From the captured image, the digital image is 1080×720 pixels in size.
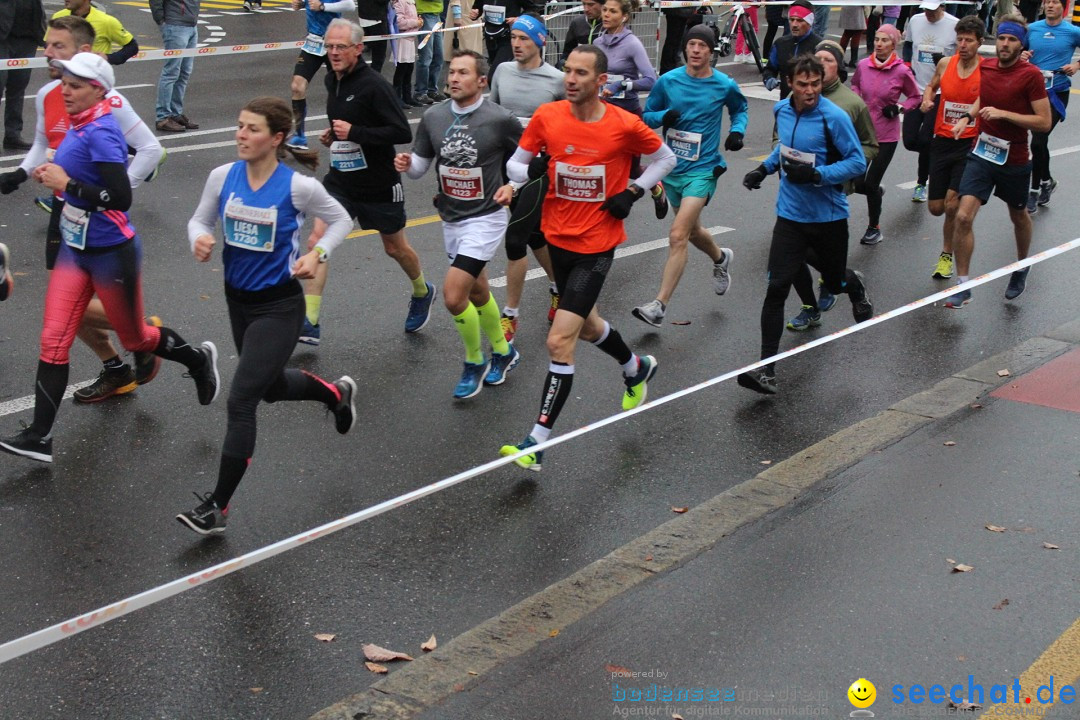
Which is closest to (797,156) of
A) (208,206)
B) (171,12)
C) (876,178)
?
(876,178)

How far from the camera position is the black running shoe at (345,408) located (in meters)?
6.24

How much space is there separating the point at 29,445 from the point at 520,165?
2694 millimetres

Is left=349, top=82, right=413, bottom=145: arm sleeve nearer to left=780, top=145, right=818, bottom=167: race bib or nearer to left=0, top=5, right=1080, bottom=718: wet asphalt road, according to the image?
left=0, top=5, right=1080, bottom=718: wet asphalt road

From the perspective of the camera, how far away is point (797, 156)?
7344 millimetres

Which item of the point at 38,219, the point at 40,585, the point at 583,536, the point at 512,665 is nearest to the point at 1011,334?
the point at 583,536

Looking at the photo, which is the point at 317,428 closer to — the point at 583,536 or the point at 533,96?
the point at 583,536

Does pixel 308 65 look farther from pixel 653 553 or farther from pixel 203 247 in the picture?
pixel 653 553

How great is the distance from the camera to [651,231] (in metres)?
10.8

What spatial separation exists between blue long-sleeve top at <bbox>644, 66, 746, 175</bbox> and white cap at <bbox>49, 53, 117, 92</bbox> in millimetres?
3712

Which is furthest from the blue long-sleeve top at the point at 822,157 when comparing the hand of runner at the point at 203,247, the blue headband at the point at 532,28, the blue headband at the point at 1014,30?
the hand of runner at the point at 203,247

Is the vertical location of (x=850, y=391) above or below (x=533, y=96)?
below

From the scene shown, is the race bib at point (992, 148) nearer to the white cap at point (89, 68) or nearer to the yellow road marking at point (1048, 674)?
the yellow road marking at point (1048, 674)

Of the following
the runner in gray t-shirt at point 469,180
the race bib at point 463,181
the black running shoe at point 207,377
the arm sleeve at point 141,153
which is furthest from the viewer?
the race bib at point 463,181

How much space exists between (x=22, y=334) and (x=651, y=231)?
16.8 feet
